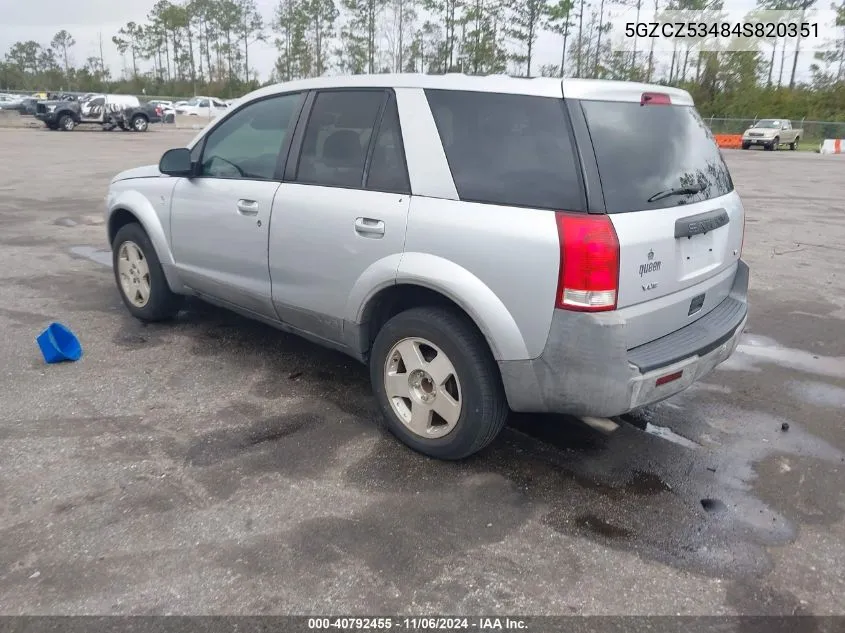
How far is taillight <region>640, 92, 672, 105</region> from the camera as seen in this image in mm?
3338

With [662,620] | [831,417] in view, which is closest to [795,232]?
[831,417]

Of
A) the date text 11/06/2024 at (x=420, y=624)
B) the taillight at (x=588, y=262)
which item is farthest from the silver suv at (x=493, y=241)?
the date text 11/06/2024 at (x=420, y=624)

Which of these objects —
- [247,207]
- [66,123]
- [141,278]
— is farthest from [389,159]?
[66,123]

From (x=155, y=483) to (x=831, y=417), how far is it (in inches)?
153

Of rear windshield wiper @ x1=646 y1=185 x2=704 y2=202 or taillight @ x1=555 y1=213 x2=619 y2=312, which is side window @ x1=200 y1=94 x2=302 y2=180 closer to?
taillight @ x1=555 y1=213 x2=619 y2=312

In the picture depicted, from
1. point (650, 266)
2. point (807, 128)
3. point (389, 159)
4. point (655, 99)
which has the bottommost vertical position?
point (807, 128)

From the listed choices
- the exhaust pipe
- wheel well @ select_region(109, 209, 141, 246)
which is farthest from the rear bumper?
wheel well @ select_region(109, 209, 141, 246)

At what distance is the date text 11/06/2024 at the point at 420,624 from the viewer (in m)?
2.49

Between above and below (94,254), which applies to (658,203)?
above

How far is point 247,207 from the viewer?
4.32 meters

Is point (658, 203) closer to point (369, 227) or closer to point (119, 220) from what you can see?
point (369, 227)

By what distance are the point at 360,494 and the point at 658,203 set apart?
6.22 feet

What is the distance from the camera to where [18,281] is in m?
6.82

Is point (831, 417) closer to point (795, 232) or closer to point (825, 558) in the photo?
point (825, 558)
